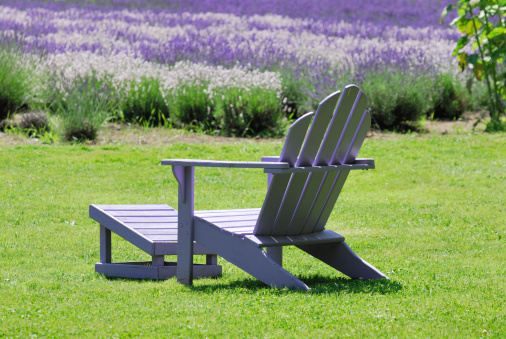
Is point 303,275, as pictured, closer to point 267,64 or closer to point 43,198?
point 43,198

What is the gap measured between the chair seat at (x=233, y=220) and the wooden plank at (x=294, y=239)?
9 cm

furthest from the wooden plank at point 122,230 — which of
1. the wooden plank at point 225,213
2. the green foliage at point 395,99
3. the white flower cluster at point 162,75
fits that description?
the green foliage at point 395,99

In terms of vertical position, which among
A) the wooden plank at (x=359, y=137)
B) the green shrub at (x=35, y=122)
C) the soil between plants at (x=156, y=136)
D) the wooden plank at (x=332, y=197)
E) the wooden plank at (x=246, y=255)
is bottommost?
the soil between plants at (x=156, y=136)

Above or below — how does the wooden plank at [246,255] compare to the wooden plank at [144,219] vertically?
above

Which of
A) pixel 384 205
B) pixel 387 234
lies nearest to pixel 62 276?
pixel 387 234

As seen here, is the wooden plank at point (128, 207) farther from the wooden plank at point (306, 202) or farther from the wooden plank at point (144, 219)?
the wooden plank at point (306, 202)

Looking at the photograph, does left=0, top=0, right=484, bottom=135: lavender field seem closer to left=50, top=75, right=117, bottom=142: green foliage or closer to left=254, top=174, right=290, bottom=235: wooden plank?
left=50, top=75, right=117, bottom=142: green foliage

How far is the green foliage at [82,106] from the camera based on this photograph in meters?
9.57

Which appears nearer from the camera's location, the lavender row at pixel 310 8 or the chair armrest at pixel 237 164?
the chair armrest at pixel 237 164

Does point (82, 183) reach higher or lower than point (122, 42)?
lower

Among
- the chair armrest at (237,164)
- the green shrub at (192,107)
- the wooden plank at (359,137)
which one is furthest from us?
the green shrub at (192,107)

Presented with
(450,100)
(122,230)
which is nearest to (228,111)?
(450,100)

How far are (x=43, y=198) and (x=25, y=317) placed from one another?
3.76 m

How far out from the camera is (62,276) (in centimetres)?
440
